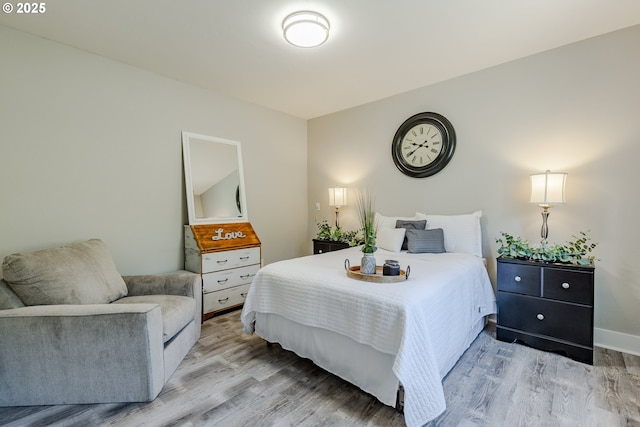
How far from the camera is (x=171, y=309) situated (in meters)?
2.10

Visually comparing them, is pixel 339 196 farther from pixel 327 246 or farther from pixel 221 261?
pixel 221 261

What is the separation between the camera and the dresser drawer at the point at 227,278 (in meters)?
3.07

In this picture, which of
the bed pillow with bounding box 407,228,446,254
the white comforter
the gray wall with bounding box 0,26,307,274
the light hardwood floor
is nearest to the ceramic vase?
the white comforter

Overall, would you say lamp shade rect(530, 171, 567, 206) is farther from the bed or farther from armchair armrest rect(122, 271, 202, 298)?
armchair armrest rect(122, 271, 202, 298)

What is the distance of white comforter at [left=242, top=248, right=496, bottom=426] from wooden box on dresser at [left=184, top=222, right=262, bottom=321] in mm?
843

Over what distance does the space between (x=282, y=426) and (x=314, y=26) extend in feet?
8.40

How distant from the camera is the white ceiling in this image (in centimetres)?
205

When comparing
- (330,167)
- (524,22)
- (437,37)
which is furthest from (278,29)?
(330,167)

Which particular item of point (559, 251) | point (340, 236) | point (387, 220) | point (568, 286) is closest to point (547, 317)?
point (568, 286)

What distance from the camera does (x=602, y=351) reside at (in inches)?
93.4

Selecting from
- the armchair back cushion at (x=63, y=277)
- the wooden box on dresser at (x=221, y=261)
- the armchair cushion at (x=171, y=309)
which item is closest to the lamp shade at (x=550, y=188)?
the wooden box on dresser at (x=221, y=261)

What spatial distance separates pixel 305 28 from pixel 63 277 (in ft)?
7.86

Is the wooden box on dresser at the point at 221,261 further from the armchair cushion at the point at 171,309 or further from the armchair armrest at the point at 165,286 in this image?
the armchair cushion at the point at 171,309

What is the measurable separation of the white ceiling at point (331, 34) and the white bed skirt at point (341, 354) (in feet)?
7.33
